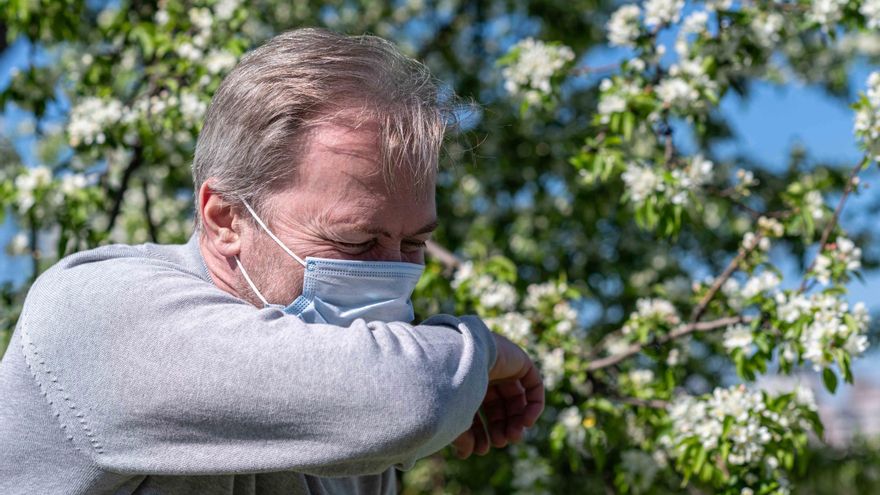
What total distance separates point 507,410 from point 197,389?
0.76 metres

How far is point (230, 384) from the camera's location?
1.29 meters

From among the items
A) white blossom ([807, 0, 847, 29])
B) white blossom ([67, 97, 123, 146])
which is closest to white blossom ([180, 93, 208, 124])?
white blossom ([67, 97, 123, 146])

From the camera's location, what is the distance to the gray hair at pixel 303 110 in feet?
5.02

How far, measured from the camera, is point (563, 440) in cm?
345

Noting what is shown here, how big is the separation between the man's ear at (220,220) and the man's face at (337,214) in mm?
24

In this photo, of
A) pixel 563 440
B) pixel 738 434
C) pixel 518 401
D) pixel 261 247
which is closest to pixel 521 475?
pixel 563 440

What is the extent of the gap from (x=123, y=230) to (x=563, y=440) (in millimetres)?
2902

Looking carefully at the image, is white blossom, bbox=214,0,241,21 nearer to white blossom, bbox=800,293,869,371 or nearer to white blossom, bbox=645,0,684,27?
white blossom, bbox=645,0,684,27

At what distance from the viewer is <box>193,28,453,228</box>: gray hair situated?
1529 mm

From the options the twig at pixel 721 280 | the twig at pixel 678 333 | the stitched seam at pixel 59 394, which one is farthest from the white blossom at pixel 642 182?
the stitched seam at pixel 59 394

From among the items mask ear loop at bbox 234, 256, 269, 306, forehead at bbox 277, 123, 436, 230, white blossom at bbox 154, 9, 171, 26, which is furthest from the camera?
white blossom at bbox 154, 9, 171, 26

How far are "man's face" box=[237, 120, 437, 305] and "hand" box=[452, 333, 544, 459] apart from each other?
1.18 feet

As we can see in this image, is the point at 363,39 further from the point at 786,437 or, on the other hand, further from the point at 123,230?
the point at 123,230

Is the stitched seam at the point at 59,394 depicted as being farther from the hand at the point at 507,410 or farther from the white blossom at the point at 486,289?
the white blossom at the point at 486,289
